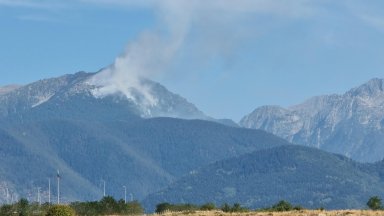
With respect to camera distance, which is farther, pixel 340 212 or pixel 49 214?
pixel 49 214

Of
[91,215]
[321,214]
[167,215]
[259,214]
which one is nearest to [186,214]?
[167,215]

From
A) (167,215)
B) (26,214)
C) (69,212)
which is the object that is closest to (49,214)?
(69,212)

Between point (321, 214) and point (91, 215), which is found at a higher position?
point (91, 215)

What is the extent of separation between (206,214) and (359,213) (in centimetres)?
2112

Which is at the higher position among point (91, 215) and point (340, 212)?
point (91, 215)

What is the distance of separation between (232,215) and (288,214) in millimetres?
7309

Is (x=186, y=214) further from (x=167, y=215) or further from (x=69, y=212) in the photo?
(x=69, y=212)

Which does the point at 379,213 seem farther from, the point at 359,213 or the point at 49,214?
the point at 49,214

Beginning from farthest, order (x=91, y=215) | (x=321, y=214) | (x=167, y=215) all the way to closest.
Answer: (x=91, y=215) < (x=167, y=215) < (x=321, y=214)

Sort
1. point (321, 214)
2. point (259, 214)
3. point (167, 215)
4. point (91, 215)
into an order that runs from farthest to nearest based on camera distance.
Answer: point (91, 215) → point (167, 215) → point (259, 214) → point (321, 214)

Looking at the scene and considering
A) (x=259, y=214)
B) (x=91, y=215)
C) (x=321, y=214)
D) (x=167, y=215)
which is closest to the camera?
(x=321, y=214)

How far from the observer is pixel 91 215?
587 ft

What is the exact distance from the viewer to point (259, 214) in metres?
124

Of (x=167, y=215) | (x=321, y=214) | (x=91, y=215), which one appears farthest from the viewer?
(x=91, y=215)
